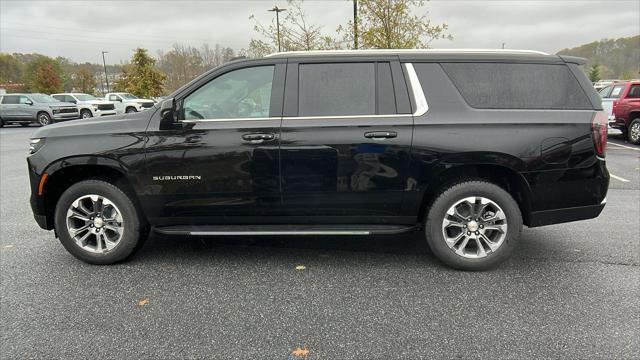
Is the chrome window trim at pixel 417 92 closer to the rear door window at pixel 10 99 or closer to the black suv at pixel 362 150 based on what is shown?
the black suv at pixel 362 150

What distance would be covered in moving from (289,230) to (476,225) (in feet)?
5.26

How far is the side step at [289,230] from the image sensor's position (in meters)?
3.54

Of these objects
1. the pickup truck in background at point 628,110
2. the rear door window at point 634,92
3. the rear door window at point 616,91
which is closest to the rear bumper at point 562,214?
the pickup truck in background at point 628,110

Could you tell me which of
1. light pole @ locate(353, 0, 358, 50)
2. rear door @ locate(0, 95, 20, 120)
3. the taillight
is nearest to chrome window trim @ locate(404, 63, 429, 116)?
the taillight

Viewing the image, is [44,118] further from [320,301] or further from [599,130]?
[599,130]

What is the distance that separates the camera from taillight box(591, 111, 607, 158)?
339cm

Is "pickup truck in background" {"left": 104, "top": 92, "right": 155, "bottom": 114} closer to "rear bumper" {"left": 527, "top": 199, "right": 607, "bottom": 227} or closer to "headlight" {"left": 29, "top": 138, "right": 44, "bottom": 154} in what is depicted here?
"headlight" {"left": 29, "top": 138, "right": 44, "bottom": 154}

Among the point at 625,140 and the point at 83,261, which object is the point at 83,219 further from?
the point at 625,140

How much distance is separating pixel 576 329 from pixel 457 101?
1863mm

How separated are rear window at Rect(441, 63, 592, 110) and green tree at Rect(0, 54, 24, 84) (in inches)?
3373

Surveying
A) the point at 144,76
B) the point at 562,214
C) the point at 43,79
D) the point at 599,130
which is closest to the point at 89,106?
the point at 144,76

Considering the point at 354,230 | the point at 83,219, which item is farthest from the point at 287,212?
the point at 83,219

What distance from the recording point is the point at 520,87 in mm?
3457

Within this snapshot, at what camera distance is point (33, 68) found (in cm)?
5788
